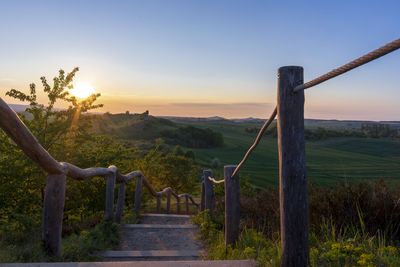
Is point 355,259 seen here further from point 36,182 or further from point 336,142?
point 336,142

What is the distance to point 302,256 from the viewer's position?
2809 millimetres

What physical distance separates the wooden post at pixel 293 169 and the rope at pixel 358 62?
150 mm

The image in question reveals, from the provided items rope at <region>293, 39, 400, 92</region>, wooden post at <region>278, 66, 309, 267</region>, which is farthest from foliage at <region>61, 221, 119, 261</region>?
rope at <region>293, 39, 400, 92</region>

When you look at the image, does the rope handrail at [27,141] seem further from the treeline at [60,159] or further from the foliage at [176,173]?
the foliage at [176,173]

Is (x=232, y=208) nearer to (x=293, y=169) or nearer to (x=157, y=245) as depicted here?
(x=157, y=245)

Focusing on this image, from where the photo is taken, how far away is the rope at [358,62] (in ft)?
5.60

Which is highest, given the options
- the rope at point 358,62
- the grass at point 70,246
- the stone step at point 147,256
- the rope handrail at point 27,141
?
the rope at point 358,62

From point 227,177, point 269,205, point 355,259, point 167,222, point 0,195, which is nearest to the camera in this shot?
point 355,259

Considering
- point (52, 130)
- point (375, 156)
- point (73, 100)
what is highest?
point (73, 100)

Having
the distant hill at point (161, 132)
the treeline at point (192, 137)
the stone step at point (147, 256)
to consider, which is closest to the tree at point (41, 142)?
the stone step at point (147, 256)

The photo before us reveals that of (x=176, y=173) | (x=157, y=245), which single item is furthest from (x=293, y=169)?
(x=176, y=173)

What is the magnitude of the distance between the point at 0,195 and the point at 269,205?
15.8 feet

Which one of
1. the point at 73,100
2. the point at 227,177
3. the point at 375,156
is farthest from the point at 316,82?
the point at 375,156

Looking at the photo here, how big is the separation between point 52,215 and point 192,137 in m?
58.6
